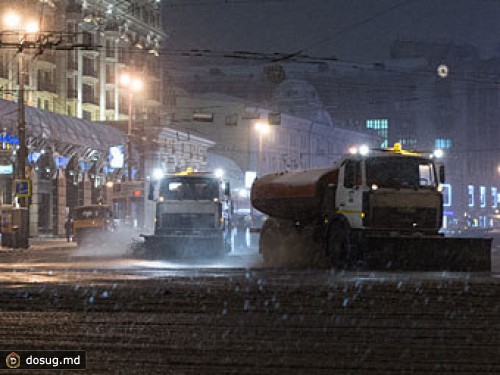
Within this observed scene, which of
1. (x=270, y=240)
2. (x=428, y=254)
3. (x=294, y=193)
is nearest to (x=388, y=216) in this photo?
(x=428, y=254)

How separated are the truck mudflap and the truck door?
80 centimetres

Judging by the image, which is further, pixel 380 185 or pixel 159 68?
pixel 159 68

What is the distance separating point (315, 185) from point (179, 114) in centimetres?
7565

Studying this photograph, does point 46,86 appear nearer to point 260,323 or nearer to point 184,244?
point 184,244

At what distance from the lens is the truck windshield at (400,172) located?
27562mm

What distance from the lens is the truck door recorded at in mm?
27391

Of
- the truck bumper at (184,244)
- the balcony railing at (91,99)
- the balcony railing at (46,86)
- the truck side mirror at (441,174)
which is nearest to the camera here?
the truck side mirror at (441,174)

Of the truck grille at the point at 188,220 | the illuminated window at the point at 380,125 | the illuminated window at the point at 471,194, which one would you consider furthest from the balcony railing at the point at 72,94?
the illuminated window at the point at 471,194

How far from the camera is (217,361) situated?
1049 centimetres

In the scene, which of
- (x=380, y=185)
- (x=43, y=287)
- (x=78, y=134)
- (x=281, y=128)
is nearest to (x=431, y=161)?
(x=380, y=185)

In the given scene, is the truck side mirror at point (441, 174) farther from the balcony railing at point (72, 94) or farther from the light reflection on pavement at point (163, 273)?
the balcony railing at point (72, 94)

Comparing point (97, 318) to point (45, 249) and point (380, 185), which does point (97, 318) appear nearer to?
point (380, 185)

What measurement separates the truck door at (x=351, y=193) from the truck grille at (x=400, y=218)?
1.50 ft

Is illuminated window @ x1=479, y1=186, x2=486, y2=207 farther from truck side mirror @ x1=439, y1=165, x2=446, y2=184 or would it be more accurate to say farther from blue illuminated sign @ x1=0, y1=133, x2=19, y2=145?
truck side mirror @ x1=439, y1=165, x2=446, y2=184
